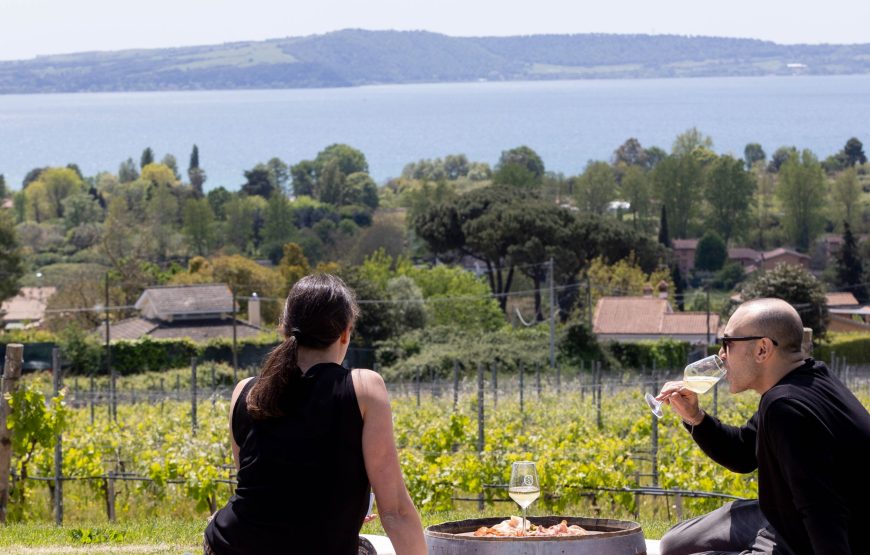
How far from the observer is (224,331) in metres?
48.6

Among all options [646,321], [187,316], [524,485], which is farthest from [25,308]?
[524,485]

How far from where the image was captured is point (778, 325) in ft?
13.2

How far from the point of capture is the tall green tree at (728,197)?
105500 millimetres

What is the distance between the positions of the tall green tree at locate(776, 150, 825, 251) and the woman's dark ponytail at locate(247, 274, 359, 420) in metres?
102

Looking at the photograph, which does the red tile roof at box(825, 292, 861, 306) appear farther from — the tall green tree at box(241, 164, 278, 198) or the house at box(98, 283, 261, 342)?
the tall green tree at box(241, 164, 278, 198)

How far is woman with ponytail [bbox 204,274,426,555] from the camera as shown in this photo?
12.1ft

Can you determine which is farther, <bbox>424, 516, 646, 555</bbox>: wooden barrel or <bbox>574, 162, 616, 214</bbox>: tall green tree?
<bbox>574, 162, 616, 214</bbox>: tall green tree

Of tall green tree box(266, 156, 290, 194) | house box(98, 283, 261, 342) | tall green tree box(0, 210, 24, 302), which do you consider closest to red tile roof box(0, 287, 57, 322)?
tall green tree box(0, 210, 24, 302)

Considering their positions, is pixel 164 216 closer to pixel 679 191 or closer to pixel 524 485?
pixel 679 191

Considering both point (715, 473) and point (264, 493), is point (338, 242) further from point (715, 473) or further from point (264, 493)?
point (264, 493)

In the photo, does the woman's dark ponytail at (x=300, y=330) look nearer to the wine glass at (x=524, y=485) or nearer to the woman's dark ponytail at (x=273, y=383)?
the woman's dark ponytail at (x=273, y=383)

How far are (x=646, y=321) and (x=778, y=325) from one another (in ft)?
149

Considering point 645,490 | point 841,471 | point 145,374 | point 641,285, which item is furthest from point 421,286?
point 841,471

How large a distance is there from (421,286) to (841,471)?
51007mm
